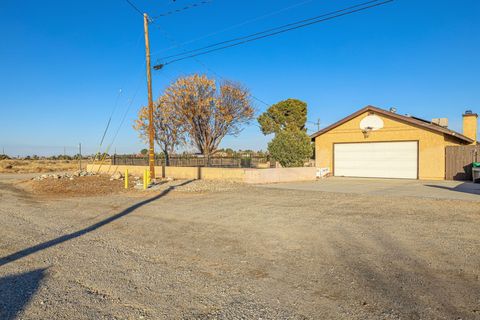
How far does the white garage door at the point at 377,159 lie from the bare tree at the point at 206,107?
38.4ft

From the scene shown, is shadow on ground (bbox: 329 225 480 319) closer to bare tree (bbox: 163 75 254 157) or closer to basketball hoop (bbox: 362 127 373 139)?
basketball hoop (bbox: 362 127 373 139)

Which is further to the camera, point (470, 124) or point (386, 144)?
point (470, 124)

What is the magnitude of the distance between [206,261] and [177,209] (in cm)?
558

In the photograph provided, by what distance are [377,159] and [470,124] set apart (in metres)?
8.90

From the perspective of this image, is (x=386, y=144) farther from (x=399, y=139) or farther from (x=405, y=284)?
(x=405, y=284)

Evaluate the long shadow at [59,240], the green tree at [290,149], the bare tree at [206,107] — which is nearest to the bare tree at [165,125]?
the bare tree at [206,107]

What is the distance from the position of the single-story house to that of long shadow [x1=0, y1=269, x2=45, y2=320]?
21.6m

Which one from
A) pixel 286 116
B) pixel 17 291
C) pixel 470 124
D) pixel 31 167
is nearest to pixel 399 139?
pixel 470 124

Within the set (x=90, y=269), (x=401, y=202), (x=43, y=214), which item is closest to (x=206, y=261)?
(x=90, y=269)

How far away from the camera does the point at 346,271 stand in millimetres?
4984

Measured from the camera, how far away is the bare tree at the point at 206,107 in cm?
3191

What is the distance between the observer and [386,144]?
2262cm

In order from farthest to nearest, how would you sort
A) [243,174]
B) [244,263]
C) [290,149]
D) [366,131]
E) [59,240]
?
[290,149] < [366,131] < [243,174] < [59,240] < [244,263]

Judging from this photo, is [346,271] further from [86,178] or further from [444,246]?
[86,178]
